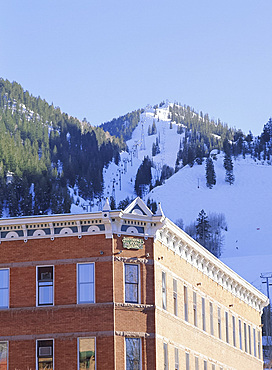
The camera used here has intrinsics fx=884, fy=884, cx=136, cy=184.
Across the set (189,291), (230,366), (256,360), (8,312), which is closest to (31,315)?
(8,312)

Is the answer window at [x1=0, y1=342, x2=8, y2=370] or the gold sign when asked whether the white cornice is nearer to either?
the gold sign

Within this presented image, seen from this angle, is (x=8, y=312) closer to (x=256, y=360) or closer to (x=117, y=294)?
(x=117, y=294)

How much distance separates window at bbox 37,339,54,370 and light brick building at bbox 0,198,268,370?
49 mm

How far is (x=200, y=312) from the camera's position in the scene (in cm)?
5425

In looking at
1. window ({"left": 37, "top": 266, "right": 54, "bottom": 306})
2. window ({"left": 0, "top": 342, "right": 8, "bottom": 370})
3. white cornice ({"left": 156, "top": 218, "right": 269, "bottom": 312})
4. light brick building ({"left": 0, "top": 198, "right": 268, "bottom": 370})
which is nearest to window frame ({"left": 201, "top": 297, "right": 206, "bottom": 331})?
white cornice ({"left": 156, "top": 218, "right": 269, "bottom": 312})

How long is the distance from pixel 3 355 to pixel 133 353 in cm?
643

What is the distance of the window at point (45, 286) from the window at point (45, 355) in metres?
1.98

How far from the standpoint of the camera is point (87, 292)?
4378 centimetres

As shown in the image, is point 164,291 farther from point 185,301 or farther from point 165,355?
point 185,301

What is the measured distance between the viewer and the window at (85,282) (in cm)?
4372

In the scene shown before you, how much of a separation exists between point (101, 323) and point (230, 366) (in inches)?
782

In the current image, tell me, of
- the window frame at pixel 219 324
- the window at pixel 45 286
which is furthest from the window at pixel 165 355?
the window frame at pixel 219 324

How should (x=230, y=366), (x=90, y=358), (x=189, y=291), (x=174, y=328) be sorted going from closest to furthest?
(x=90, y=358)
(x=174, y=328)
(x=189, y=291)
(x=230, y=366)

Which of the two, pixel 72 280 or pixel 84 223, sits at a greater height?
pixel 84 223
